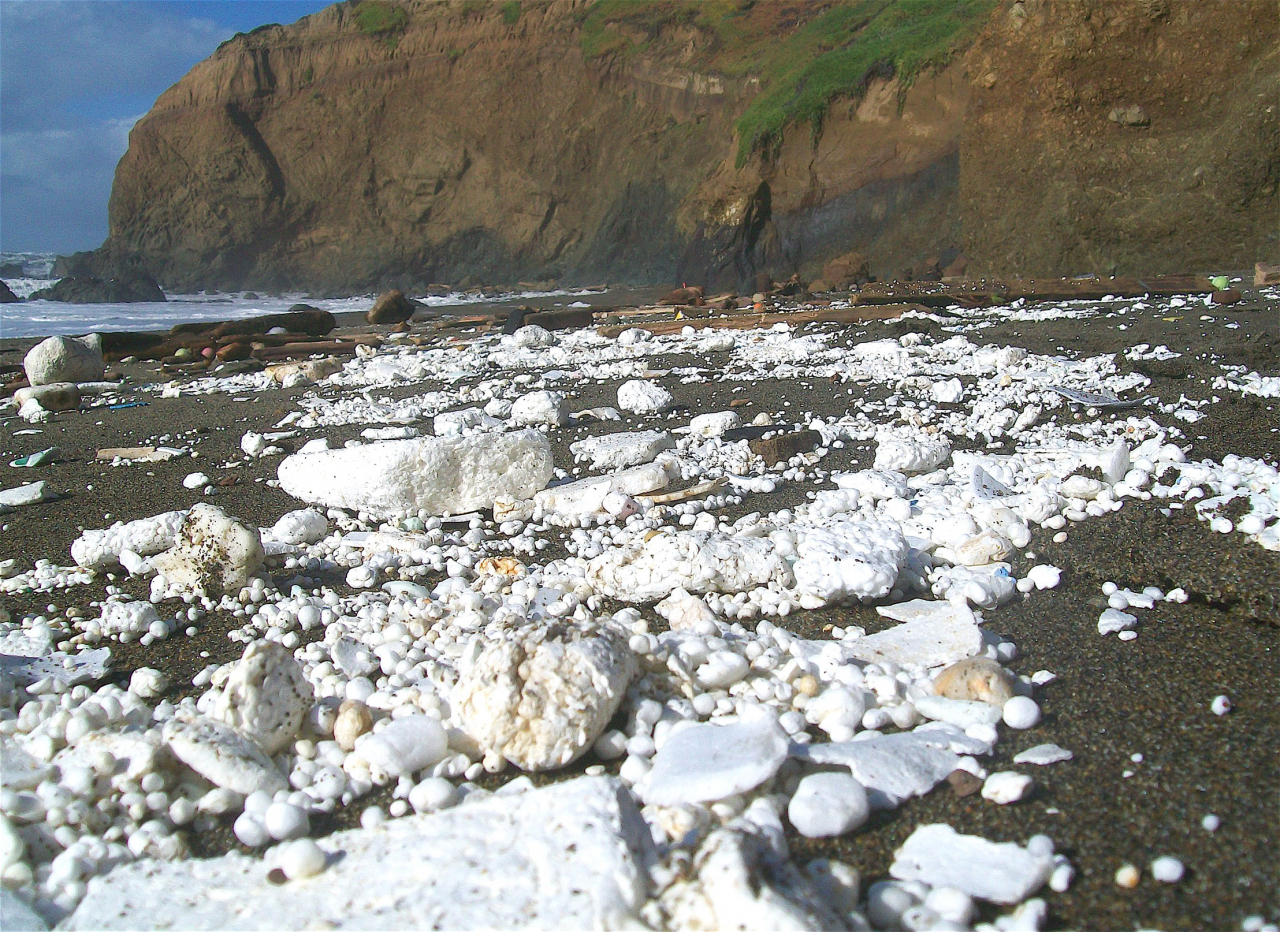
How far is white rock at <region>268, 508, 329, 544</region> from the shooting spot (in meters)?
2.52

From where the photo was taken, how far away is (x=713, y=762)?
4.14ft

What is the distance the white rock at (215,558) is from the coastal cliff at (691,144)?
30.9ft

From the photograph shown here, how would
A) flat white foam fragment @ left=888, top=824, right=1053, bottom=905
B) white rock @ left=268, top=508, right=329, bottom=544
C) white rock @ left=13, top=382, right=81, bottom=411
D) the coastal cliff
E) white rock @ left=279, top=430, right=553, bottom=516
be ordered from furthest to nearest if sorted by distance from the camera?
1. the coastal cliff
2. white rock @ left=13, top=382, right=81, bottom=411
3. white rock @ left=279, top=430, right=553, bottom=516
4. white rock @ left=268, top=508, right=329, bottom=544
5. flat white foam fragment @ left=888, top=824, right=1053, bottom=905

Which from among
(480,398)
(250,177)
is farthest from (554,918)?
(250,177)

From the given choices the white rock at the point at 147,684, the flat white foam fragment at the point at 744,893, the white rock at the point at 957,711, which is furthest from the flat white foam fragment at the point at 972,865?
the white rock at the point at 147,684

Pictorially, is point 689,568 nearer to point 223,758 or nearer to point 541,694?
point 541,694

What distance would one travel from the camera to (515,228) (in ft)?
87.4

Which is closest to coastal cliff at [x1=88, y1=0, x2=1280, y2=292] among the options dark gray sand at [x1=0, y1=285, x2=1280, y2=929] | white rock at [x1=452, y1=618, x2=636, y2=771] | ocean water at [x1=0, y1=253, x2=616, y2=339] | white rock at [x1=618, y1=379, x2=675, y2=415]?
ocean water at [x1=0, y1=253, x2=616, y2=339]

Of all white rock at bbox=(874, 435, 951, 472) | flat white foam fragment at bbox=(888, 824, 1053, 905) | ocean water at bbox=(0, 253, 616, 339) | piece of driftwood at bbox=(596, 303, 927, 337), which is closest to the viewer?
flat white foam fragment at bbox=(888, 824, 1053, 905)

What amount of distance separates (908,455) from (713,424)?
92cm

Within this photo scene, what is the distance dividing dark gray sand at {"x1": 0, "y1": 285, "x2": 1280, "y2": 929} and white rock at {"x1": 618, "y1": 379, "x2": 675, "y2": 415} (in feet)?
3.79

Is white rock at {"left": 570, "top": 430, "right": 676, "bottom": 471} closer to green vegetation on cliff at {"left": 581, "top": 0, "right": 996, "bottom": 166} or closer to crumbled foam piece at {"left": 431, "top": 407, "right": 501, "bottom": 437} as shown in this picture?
crumbled foam piece at {"left": 431, "top": 407, "right": 501, "bottom": 437}

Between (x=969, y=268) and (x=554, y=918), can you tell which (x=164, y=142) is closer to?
Result: (x=969, y=268)

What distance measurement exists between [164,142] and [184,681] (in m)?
35.5
